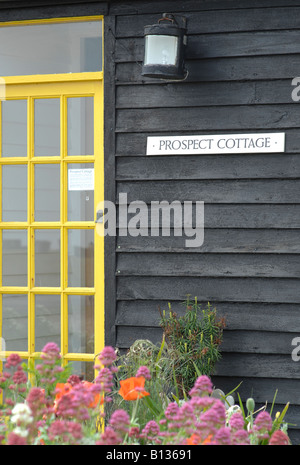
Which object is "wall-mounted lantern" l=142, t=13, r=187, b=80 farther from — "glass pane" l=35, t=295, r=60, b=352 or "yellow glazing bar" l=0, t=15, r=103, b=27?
"glass pane" l=35, t=295, r=60, b=352

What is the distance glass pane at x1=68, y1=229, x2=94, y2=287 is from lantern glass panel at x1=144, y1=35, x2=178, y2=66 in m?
1.05

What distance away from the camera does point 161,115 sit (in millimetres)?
4023

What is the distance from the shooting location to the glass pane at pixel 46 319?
4.27m

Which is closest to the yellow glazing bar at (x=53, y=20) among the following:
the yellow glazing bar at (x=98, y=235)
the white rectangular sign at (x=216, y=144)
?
the yellow glazing bar at (x=98, y=235)

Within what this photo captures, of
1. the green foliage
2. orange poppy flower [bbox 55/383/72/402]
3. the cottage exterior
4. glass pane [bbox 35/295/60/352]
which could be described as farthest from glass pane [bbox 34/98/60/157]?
orange poppy flower [bbox 55/383/72/402]

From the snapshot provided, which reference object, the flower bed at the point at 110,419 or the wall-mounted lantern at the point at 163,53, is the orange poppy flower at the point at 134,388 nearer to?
the flower bed at the point at 110,419

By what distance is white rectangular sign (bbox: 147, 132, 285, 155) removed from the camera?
3855mm

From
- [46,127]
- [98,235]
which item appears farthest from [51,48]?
[98,235]

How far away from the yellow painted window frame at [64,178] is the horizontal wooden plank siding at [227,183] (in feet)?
0.45

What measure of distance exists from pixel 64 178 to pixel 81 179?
0.10m
